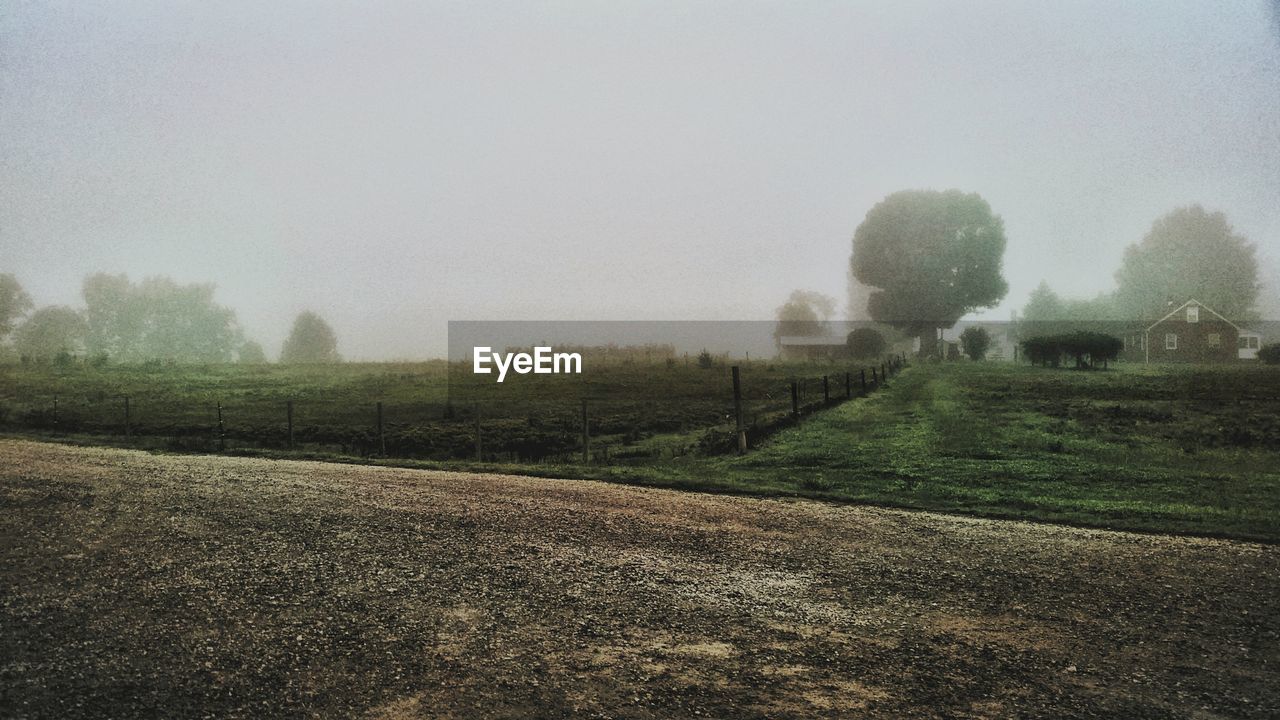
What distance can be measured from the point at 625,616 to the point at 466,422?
20.0 m

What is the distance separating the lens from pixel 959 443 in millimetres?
18109

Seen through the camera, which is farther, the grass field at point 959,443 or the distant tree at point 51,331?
the distant tree at point 51,331

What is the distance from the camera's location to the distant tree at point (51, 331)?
9125 centimetres

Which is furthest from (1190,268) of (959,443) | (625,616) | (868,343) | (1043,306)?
(625,616)

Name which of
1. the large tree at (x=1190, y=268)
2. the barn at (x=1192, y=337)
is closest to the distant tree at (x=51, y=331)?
the barn at (x=1192, y=337)

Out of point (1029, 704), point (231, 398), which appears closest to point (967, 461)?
point (1029, 704)

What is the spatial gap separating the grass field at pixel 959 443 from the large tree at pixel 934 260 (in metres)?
38.3

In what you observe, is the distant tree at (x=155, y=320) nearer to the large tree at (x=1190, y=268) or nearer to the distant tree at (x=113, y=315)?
the distant tree at (x=113, y=315)

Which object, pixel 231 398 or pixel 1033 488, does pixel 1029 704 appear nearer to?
pixel 1033 488

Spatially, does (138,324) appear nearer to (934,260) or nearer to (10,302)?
(10,302)

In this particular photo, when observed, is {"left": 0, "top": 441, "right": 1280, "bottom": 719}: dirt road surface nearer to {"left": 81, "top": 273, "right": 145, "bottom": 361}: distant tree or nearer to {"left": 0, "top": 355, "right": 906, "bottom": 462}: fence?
{"left": 0, "top": 355, "right": 906, "bottom": 462}: fence

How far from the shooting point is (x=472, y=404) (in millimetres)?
30203

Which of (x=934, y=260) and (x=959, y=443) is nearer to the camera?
(x=959, y=443)

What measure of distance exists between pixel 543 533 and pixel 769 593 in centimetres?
350
